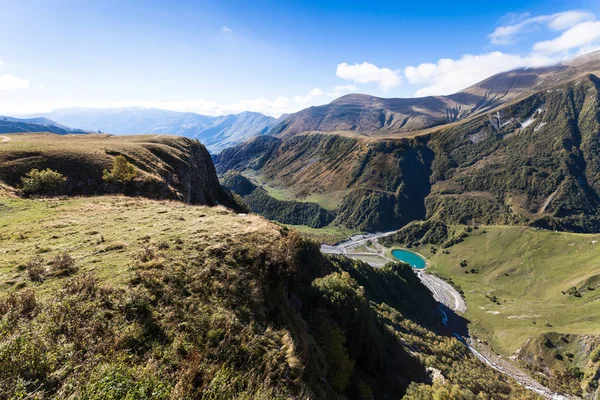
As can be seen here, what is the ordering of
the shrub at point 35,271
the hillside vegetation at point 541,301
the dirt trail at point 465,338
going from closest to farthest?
the shrub at point 35,271, the dirt trail at point 465,338, the hillside vegetation at point 541,301

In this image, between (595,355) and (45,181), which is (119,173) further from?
(595,355)

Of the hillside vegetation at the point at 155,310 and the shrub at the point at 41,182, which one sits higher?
the shrub at the point at 41,182

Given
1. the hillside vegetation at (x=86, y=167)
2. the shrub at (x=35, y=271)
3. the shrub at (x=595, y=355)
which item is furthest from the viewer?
the shrub at (x=595, y=355)

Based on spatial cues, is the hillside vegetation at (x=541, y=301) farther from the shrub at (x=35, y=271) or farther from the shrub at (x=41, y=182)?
the shrub at (x=41, y=182)

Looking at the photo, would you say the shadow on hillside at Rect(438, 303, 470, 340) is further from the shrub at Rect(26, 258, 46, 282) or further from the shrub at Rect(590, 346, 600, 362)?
the shrub at Rect(26, 258, 46, 282)

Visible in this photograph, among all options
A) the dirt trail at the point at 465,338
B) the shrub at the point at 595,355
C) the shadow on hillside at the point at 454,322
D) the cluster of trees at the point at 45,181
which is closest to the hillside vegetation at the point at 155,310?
the cluster of trees at the point at 45,181

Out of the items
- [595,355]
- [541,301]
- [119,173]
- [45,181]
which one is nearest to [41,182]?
[45,181]
